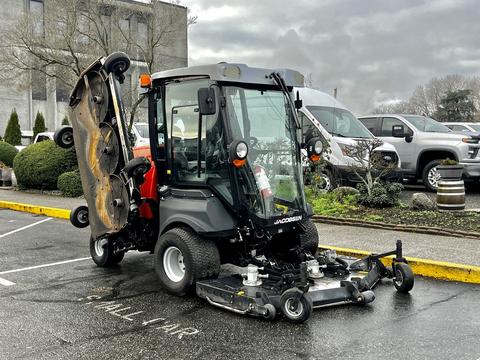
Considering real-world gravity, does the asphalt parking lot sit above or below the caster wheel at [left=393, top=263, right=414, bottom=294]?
below

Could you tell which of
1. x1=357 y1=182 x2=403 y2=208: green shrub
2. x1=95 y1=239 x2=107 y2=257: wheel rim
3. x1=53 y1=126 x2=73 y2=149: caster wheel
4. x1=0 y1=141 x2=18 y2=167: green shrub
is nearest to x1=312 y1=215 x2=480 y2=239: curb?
x1=357 y1=182 x2=403 y2=208: green shrub

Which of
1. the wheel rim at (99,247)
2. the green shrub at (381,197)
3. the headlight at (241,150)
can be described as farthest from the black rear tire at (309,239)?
the green shrub at (381,197)

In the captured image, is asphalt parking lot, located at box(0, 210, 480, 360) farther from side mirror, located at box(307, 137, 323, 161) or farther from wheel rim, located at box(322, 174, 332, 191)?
wheel rim, located at box(322, 174, 332, 191)

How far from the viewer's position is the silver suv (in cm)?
1293

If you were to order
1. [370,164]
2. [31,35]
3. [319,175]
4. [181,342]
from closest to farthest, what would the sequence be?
1. [181,342]
2. [370,164]
3. [319,175]
4. [31,35]

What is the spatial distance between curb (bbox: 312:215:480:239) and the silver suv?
4.54m

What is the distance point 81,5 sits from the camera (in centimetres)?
2162

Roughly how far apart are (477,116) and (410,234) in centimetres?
4021

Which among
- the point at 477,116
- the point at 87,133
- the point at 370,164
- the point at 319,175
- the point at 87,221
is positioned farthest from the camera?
the point at 477,116

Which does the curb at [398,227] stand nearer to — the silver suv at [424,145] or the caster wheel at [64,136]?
the silver suv at [424,145]

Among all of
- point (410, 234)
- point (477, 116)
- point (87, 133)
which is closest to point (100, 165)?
point (87, 133)

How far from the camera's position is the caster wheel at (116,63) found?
243 inches

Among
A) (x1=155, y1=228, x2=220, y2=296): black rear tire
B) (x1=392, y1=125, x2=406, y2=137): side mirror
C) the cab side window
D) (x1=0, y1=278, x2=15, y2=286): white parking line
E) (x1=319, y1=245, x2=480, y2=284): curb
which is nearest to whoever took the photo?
(x1=155, y1=228, x2=220, y2=296): black rear tire

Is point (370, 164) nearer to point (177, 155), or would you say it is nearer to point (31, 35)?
point (177, 155)
